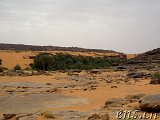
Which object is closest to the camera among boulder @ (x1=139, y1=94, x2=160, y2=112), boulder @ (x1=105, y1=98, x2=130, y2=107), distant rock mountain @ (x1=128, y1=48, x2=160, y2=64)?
boulder @ (x1=139, y1=94, x2=160, y2=112)

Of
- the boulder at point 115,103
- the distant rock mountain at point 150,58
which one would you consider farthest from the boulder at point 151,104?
the distant rock mountain at point 150,58

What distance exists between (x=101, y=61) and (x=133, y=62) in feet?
48.1

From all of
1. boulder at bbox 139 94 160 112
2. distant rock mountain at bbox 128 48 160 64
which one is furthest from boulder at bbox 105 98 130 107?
distant rock mountain at bbox 128 48 160 64

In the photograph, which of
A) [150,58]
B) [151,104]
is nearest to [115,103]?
[151,104]

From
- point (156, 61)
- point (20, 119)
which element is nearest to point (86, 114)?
Answer: point (20, 119)

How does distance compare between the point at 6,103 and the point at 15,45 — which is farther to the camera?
the point at 15,45

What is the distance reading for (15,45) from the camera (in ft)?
349

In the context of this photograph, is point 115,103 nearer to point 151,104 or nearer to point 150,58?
point 151,104

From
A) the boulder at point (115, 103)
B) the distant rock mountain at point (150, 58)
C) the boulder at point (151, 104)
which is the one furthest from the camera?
the distant rock mountain at point (150, 58)

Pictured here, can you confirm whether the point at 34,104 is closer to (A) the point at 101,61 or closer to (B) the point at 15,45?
(A) the point at 101,61

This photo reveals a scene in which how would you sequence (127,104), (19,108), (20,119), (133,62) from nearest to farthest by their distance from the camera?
(20,119), (127,104), (19,108), (133,62)

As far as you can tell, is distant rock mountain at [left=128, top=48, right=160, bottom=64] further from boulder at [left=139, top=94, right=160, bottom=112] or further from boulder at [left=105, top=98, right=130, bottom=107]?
boulder at [left=139, top=94, right=160, bottom=112]

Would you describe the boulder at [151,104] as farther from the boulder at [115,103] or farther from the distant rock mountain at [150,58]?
the distant rock mountain at [150,58]

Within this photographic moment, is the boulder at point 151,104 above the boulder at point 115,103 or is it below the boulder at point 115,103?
above
